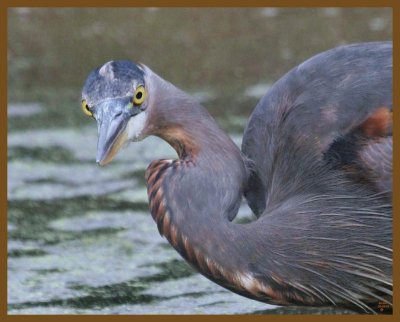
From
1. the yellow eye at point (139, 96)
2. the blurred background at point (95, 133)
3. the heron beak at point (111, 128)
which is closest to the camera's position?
the heron beak at point (111, 128)

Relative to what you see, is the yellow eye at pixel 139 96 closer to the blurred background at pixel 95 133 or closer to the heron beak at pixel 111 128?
the heron beak at pixel 111 128

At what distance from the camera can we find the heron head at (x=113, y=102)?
3887 millimetres

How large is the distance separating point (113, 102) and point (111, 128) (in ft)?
0.27

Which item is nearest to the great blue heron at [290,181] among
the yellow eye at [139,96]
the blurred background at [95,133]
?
the yellow eye at [139,96]

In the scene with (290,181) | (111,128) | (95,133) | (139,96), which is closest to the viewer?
(111,128)

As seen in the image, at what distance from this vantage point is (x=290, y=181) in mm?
4328

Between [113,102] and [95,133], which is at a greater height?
[113,102]

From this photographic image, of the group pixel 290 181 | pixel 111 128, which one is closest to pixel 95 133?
pixel 290 181

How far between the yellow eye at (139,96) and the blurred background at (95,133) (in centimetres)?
132

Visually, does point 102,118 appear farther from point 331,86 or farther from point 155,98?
point 331,86

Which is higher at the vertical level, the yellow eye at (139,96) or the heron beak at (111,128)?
the yellow eye at (139,96)

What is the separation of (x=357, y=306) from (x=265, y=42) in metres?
4.44

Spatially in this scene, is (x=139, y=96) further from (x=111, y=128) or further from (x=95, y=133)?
(x=95, y=133)

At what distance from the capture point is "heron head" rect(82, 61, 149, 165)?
3.89 metres
